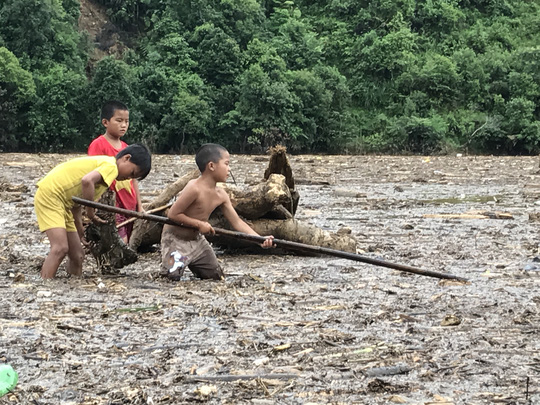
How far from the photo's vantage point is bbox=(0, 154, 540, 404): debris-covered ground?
11.9 feet

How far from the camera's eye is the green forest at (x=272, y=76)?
3831 centimetres

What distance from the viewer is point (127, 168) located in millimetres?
6160

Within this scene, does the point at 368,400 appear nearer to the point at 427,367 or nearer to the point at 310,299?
the point at 427,367

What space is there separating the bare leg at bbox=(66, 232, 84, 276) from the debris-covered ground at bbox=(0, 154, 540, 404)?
0.14 metres

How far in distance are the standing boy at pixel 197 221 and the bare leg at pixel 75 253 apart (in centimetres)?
63

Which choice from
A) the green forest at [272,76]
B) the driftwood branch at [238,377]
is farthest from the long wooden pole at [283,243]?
the green forest at [272,76]

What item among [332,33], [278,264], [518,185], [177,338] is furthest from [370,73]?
[177,338]

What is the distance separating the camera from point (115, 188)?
23.4ft

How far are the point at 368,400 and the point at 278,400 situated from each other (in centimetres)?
38

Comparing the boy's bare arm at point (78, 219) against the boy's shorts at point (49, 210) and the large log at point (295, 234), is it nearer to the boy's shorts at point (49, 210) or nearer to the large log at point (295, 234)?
the boy's shorts at point (49, 210)

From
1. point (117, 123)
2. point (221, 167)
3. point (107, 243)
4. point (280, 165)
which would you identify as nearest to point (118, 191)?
point (117, 123)

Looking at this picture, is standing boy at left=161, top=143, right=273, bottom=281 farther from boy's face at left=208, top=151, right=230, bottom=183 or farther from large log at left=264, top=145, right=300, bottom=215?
large log at left=264, top=145, right=300, bottom=215

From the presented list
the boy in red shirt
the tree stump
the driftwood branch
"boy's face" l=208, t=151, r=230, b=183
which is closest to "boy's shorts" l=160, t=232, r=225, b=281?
the tree stump

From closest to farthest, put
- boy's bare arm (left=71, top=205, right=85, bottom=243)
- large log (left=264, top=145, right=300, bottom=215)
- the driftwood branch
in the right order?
the driftwood branch < boy's bare arm (left=71, top=205, right=85, bottom=243) < large log (left=264, top=145, right=300, bottom=215)
